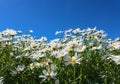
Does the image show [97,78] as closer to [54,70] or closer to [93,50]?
[54,70]

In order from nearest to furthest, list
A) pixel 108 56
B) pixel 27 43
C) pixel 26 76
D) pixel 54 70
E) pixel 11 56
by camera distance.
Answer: pixel 54 70 → pixel 26 76 → pixel 108 56 → pixel 11 56 → pixel 27 43

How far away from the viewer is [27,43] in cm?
869

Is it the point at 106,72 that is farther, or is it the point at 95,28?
the point at 95,28

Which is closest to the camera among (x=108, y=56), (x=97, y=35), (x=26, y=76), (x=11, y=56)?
(x=26, y=76)

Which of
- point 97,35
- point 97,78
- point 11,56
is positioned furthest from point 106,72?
point 97,35

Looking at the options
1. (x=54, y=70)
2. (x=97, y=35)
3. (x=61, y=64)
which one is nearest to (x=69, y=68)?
(x=61, y=64)

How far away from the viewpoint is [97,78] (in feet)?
15.7

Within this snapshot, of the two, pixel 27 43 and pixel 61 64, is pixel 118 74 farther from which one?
pixel 27 43

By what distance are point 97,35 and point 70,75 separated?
10.1 feet

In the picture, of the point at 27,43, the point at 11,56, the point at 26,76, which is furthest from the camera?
the point at 27,43

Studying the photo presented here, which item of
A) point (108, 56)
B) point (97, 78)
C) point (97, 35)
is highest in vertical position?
point (97, 35)

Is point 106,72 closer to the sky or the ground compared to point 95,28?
closer to the ground

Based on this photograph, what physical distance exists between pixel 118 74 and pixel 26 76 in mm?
1195

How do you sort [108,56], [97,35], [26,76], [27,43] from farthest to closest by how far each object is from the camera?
[27,43] < [97,35] < [108,56] < [26,76]
